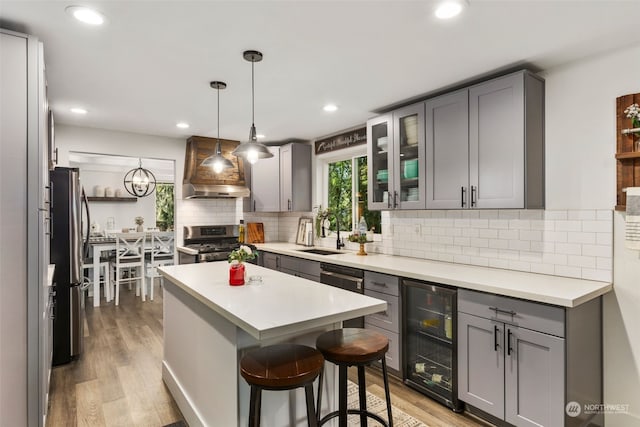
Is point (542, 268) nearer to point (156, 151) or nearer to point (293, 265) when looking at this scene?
point (293, 265)

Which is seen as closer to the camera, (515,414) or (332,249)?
(515,414)

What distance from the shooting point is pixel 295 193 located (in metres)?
4.91

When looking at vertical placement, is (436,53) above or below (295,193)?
above

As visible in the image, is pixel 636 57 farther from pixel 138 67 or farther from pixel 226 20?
pixel 138 67

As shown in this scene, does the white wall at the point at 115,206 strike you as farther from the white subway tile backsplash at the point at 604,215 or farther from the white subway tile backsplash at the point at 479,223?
the white subway tile backsplash at the point at 604,215

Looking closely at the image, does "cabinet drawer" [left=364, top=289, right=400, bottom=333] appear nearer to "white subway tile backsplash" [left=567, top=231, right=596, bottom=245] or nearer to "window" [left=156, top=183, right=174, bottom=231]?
"white subway tile backsplash" [left=567, top=231, right=596, bottom=245]

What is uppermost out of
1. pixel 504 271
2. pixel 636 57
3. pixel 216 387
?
pixel 636 57

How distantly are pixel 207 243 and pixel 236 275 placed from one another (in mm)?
3092

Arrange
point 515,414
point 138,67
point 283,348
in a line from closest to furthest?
1. point 283,348
2. point 515,414
3. point 138,67

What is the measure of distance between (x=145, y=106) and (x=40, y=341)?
7.65 ft

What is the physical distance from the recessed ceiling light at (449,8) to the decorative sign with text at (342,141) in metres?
2.25

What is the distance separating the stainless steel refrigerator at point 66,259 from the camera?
309cm

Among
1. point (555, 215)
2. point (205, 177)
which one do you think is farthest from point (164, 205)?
A: point (555, 215)

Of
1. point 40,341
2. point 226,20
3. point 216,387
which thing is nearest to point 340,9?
point 226,20
